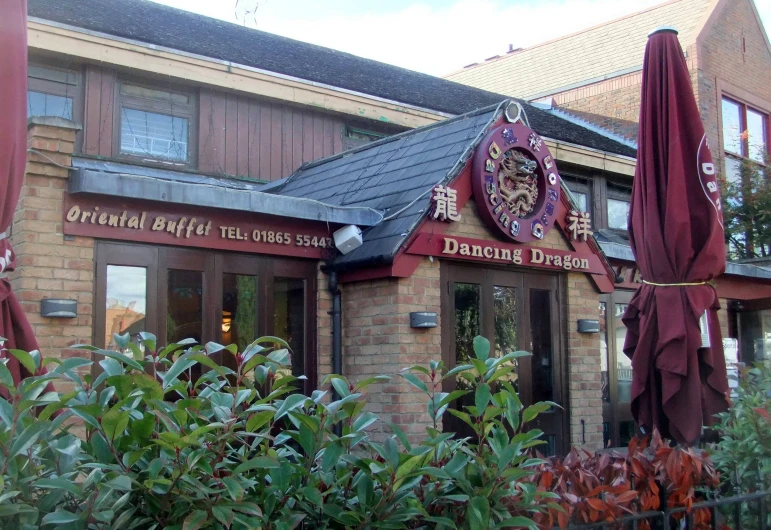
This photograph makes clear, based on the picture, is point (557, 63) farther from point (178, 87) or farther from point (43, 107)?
point (43, 107)

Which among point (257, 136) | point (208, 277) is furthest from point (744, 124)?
point (208, 277)

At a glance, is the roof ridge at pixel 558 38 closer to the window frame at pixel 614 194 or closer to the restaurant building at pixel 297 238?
the window frame at pixel 614 194

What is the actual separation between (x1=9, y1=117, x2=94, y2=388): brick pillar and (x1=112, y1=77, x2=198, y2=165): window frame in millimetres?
4289

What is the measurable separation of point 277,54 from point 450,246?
7434 millimetres

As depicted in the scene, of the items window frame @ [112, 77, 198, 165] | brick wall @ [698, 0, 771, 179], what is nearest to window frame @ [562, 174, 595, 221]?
brick wall @ [698, 0, 771, 179]

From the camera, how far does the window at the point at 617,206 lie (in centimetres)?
1554

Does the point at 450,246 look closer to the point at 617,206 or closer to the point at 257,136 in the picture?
the point at 257,136

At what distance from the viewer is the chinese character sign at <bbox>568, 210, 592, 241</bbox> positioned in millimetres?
8258

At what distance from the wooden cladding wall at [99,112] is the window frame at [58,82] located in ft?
0.31

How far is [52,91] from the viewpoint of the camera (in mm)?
9992

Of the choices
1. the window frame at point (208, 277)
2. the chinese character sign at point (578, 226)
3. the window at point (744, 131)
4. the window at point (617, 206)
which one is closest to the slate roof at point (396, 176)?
the window frame at point (208, 277)

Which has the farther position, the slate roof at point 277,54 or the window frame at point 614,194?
the window frame at point 614,194

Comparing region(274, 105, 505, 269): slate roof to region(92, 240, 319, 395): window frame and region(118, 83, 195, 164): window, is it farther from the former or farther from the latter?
region(118, 83, 195, 164): window

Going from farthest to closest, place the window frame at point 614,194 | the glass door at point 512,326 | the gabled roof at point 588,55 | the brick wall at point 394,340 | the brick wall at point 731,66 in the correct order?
1. the gabled roof at point 588,55
2. the brick wall at point 731,66
3. the window frame at point 614,194
4. the glass door at point 512,326
5. the brick wall at point 394,340
